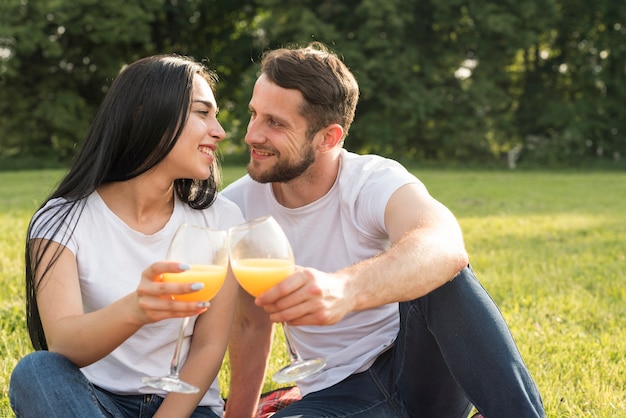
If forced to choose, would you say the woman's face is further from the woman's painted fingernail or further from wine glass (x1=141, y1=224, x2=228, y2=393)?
the woman's painted fingernail

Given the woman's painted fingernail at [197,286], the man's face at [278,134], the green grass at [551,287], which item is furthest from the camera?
the green grass at [551,287]

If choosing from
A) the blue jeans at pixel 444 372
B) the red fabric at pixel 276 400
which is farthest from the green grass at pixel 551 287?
the blue jeans at pixel 444 372

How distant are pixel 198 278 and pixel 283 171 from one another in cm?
110

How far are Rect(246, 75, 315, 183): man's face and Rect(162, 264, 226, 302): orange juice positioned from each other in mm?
1036

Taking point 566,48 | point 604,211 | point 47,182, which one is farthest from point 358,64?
point 604,211

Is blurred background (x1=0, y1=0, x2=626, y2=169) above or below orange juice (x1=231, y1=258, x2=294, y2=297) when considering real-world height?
below

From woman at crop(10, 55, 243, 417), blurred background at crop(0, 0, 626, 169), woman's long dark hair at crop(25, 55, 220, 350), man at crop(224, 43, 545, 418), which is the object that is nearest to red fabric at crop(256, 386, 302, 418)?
man at crop(224, 43, 545, 418)

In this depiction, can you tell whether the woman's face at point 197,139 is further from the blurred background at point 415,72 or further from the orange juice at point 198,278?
the blurred background at point 415,72

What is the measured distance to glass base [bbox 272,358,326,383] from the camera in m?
2.07

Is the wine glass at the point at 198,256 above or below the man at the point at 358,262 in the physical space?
above

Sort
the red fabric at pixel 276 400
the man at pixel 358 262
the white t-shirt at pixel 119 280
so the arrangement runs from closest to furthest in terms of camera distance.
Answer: the man at pixel 358 262, the white t-shirt at pixel 119 280, the red fabric at pixel 276 400

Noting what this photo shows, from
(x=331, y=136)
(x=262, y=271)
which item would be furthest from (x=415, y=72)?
(x=262, y=271)

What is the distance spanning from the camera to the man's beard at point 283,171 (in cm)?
300

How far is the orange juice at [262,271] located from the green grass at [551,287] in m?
1.77
